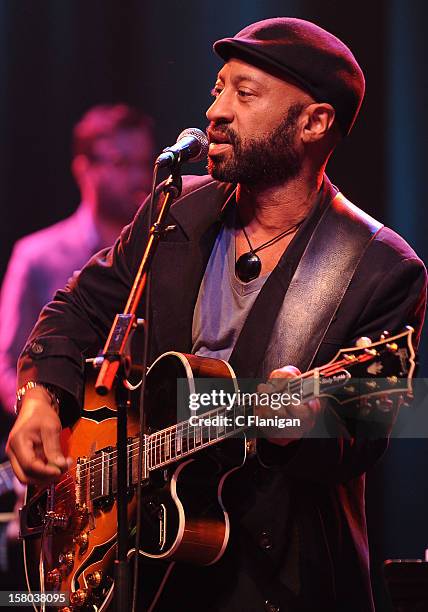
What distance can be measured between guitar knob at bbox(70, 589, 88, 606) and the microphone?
4.15ft

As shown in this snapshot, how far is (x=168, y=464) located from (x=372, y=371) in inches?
27.1

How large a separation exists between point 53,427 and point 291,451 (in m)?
0.74

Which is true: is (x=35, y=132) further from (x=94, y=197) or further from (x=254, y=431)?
(x=254, y=431)

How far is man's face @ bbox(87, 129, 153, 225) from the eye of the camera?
4.60 meters

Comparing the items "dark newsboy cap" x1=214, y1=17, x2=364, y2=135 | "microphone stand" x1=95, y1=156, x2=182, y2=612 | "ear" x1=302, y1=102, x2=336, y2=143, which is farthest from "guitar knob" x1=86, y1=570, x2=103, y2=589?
"dark newsboy cap" x1=214, y1=17, x2=364, y2=135

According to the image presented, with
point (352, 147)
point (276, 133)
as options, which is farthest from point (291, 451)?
point (352, 147)

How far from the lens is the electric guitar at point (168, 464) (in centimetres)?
237

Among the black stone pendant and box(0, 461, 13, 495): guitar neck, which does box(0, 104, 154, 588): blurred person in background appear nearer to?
box(0, 461, 13, 495): guitar neck

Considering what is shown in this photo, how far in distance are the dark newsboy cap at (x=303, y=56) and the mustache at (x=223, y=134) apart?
0.21m

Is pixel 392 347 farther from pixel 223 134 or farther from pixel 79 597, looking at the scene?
pixel 79 597

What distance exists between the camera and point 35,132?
466 centimetres

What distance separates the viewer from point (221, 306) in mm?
3033

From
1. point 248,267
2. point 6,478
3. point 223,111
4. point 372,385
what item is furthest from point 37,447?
point 6,478

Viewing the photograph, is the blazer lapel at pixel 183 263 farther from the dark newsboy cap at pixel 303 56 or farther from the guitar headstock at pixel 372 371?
the guitar headstock at pixel 372 371
